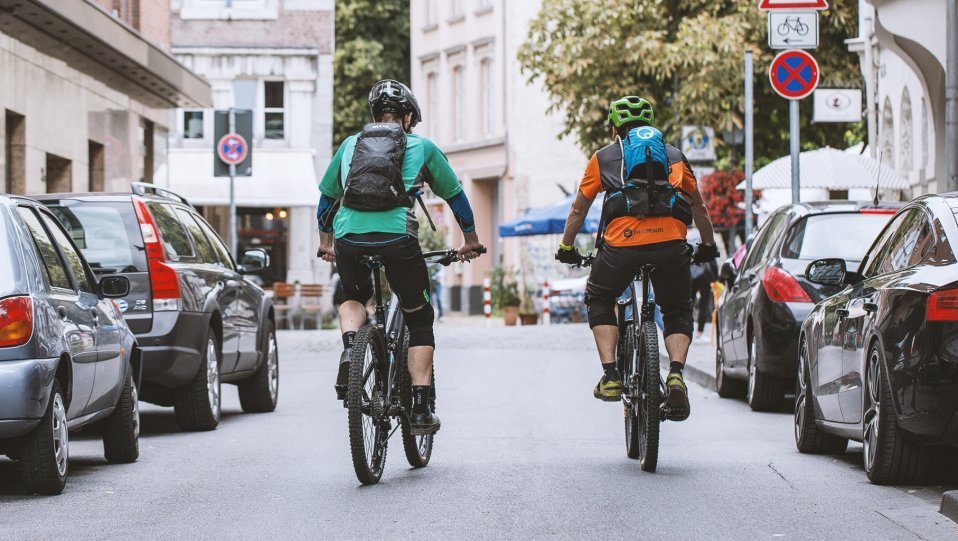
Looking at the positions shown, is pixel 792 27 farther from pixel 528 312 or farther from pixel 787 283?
pixel 528 312

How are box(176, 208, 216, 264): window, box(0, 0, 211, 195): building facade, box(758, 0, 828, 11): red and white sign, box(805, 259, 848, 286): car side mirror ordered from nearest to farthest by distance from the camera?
1. box(805, 259, 848, 286): car side mirror
2. box(176, 208, 216, 264): window
3. box(758, 0, 828, 11): red and white sign
4. box(0, 0, 211, 195): building facade

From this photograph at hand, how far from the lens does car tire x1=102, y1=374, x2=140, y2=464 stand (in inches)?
396

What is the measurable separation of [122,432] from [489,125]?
42.1 m

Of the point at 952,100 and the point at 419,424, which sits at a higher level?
the point at 952,100

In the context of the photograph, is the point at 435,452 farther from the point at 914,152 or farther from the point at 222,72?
the point at 222,72

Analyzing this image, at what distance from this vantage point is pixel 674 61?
104ft

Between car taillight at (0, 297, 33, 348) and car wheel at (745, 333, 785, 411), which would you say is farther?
car wheel at (745, 333, 785, 411)

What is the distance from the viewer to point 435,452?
1038 centimetres

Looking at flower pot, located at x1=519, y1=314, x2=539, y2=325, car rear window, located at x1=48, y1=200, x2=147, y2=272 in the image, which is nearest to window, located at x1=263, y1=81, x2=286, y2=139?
flower pot, located at x1=519, y1=314, x2=539, y2=325

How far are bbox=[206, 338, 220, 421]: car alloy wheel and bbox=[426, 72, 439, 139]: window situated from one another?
43.0m

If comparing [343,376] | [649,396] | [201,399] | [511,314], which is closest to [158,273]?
[201,399]

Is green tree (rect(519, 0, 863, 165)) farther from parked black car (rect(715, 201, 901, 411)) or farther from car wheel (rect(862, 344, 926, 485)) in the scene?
car wheel (rect(862, 344, 926, 485))

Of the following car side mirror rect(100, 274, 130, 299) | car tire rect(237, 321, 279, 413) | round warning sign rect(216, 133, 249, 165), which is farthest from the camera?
round warning sign rect(216, 133, 249, 165)

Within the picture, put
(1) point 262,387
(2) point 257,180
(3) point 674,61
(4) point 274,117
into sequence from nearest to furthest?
(1) point 262,387 < (3) point 674,61 < (2) point 257,180 < (4) point 274,117
